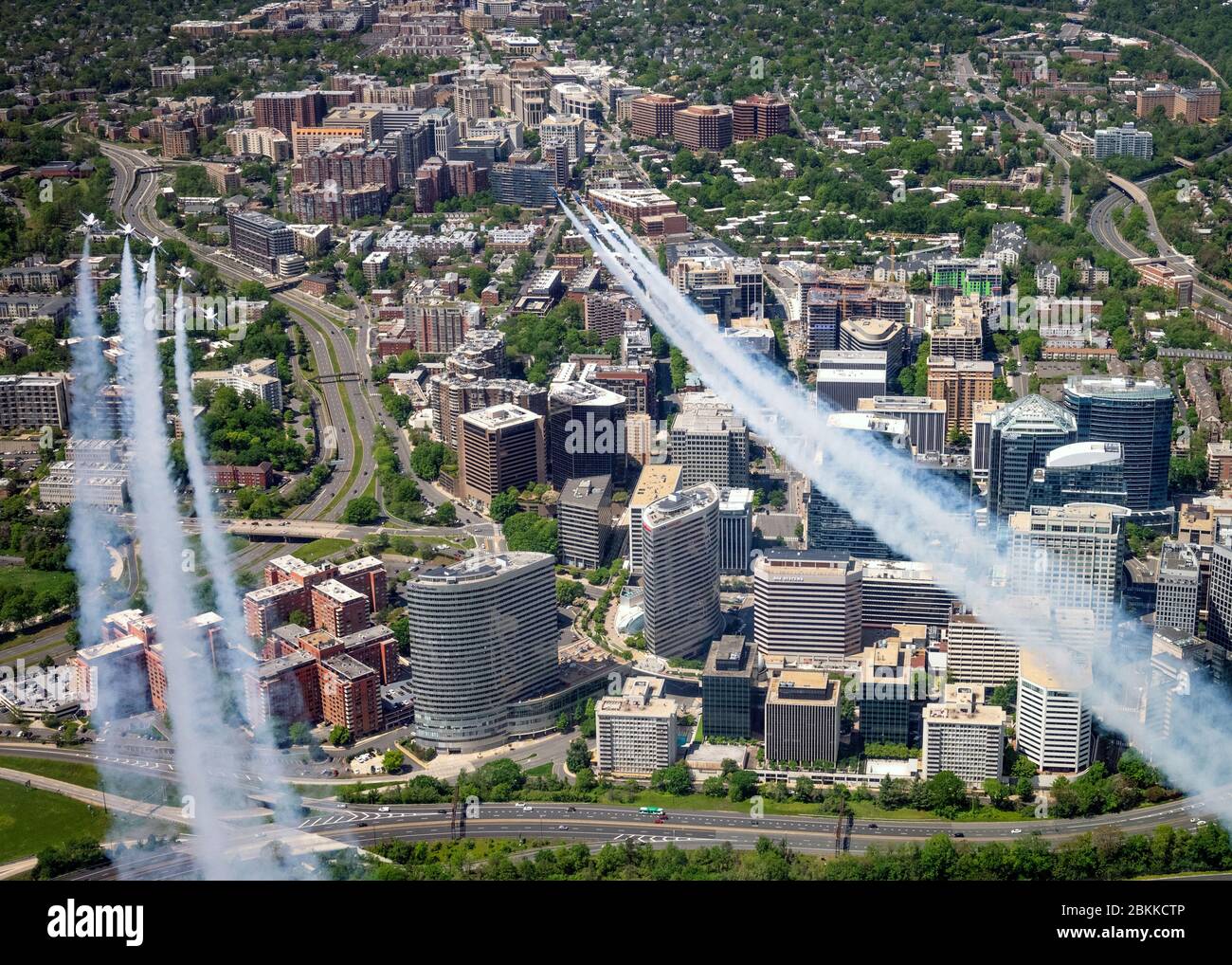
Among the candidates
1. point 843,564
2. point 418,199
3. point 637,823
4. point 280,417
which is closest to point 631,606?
point 843,564

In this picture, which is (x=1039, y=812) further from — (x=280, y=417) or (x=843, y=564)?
(x=280, y=417)

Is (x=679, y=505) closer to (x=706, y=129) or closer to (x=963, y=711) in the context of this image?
(x=963, y=711)

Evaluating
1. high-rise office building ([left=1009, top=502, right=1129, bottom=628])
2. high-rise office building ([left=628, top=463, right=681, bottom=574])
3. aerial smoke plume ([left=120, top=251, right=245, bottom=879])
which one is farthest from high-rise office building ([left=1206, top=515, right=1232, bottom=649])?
aerial smoke plume ([left=120, top=251, right=245, bottom=879])

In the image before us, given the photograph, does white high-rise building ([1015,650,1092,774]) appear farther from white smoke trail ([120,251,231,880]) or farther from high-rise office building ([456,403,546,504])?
high-rise office building ([456,403,546,504])

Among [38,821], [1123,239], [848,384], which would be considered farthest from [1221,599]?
[1123,239]

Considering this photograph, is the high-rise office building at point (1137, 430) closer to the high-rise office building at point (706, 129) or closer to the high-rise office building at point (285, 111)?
the high-rise office building at point (706, 129)

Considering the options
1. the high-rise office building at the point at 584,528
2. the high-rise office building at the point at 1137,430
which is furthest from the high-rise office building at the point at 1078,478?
the high-rise office building at the point at 584,528
